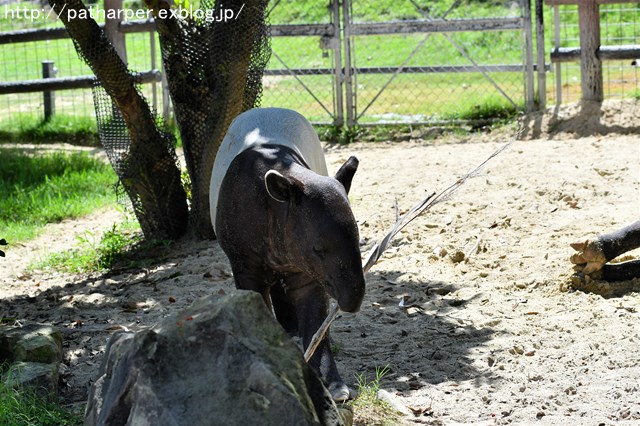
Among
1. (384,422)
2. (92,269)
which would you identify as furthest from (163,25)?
(384,422)

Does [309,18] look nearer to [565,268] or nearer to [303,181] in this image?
[565,268]

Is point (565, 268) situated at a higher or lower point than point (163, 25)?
lower

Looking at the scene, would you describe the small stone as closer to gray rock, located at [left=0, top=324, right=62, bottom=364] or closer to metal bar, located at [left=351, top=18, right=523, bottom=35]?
gray rock, located at [left=0, top=324, right=62, bottom=364]

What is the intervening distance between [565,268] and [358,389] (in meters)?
2.27

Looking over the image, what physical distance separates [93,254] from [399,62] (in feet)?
26.8

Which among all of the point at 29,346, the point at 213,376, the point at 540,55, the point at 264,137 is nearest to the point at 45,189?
the point at 29,346

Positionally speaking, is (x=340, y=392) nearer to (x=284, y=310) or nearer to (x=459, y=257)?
(x=284, y=310)

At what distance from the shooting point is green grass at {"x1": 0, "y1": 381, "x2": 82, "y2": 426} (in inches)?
172

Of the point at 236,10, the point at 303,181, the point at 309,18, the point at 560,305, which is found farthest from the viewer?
the point at 309,18

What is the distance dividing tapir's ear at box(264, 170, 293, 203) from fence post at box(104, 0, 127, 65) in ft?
27.5

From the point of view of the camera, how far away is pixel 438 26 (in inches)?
465

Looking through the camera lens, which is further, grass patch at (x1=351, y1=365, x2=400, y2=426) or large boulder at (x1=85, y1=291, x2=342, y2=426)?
grass patch at (x1=351, y1=365, x2=400, y2=426)

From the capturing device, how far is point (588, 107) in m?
11.1

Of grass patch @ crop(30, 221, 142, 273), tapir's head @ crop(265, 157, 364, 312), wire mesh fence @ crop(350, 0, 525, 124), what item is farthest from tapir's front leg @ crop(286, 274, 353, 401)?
wire mesh fence @ crop(350, 0, 525, 124)
